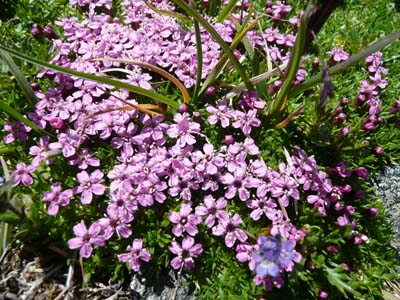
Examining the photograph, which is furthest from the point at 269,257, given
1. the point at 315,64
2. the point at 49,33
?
the point at 49,33

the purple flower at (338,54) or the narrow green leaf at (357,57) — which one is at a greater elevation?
the narrow green leaf at (357,57)

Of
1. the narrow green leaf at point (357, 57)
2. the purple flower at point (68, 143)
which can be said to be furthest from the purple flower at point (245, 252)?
the purple flower at point (68, 143)

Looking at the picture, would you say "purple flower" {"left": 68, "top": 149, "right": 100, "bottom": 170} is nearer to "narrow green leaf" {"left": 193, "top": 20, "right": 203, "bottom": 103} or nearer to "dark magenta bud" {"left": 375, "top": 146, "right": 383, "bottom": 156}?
"narrow green leaf" {"left": 193, "top": 20, "right": 203, "bottom": 103}

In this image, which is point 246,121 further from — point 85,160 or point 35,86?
point 35,86

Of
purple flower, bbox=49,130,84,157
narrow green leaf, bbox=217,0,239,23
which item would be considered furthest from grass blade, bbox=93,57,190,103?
narrow green leaf, bbox=217,0,239,23

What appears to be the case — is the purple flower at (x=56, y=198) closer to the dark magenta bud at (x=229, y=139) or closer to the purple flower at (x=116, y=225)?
the purple flower at (x=116, y=225)

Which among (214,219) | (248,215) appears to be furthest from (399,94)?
(214,219)
